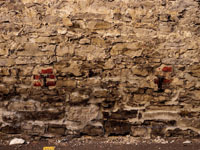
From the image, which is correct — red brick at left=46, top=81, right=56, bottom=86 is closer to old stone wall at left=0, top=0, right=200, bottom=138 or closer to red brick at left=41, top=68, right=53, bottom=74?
old stone wall at left=0, top=0, right=200, bottom=138

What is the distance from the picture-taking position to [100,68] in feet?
7.23

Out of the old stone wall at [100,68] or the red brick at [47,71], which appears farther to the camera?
the red brick at [47,71]

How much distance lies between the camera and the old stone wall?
2.11m

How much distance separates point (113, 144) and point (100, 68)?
3.13 feet

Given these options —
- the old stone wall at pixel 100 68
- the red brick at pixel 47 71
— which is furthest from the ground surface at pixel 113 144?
the red brick at pixel 47 71

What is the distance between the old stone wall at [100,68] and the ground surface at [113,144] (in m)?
0.09

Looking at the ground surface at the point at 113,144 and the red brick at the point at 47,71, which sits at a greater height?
the red brick at the point at 47,71

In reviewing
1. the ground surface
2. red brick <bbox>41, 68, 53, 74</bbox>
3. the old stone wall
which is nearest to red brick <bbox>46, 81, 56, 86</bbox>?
the old stone wall

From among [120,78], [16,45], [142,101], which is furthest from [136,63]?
[16,45]

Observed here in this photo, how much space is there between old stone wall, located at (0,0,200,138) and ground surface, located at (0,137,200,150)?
0.09m

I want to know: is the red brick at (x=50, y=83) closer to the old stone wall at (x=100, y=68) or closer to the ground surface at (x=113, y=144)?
the old stone wall at (x=100, y=68)

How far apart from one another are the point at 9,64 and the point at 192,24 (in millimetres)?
2204

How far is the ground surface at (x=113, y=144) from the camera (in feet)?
7.20

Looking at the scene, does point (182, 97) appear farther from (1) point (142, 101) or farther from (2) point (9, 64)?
(2) point (9, 64)
